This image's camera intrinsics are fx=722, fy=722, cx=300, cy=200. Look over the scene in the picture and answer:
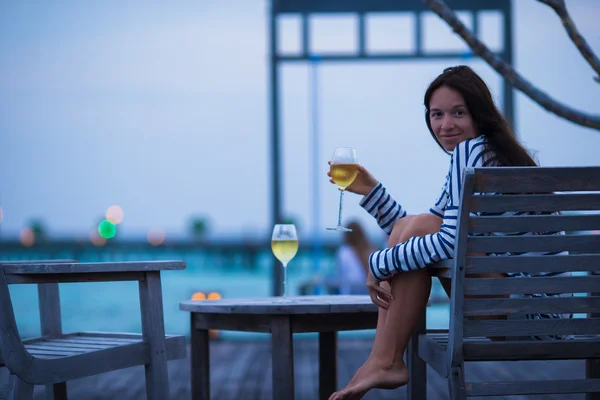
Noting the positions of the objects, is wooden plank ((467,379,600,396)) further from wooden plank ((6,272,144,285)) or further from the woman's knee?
wooden plank ((6,272,144,285))

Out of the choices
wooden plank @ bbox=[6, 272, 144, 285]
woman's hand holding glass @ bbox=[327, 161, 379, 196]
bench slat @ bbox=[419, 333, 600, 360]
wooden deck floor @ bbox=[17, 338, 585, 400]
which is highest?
woman's hand holding glass @ bbox=[327, 161, 379, 196]

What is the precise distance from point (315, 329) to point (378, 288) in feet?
0.98

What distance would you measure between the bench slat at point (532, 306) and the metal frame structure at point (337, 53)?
12.5 ft

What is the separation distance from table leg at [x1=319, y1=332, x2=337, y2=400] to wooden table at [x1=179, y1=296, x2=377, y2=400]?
1.22 ft

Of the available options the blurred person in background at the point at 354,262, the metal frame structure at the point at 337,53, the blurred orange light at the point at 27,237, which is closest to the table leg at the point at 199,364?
the metal frame structure at the point at 337,53

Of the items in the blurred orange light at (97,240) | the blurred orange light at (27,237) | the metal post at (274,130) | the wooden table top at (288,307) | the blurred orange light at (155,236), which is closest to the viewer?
the wooden table top at (288,307)

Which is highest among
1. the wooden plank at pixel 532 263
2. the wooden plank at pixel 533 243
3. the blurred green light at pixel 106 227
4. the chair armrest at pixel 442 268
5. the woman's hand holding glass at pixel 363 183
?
the woman's hand holding glass at pixel 363 183

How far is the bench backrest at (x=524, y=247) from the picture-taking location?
5.08 ft

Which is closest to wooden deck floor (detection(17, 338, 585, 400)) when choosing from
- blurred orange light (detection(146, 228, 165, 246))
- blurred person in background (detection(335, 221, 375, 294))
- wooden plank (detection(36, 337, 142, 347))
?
blurred person in background (detection(335, 221, 375, 294))

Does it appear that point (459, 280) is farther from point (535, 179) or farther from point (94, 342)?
point (94, 342)

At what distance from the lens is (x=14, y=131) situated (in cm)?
1096

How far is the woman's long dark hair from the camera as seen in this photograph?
1.86 metres

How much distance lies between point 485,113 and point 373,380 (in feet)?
2.56

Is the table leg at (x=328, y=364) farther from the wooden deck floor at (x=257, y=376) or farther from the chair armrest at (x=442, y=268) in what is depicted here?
the wooden deck floor at (x=257, y=376)
